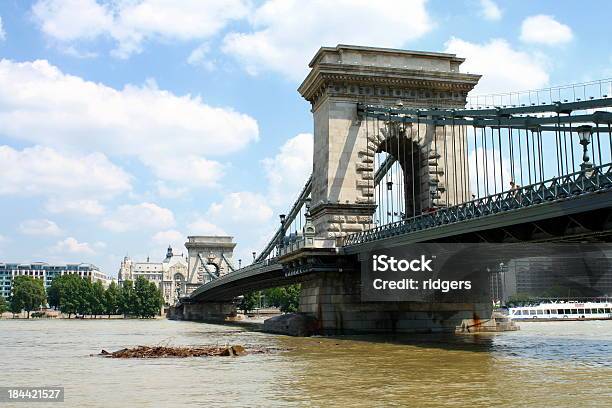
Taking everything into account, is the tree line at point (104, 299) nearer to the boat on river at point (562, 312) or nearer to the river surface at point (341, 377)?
the boat on river at point (562, 312)

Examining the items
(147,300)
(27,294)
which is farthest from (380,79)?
(27,294)

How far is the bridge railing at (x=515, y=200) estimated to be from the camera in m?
23.4

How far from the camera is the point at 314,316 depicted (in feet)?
145

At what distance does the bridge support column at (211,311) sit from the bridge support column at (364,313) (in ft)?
229

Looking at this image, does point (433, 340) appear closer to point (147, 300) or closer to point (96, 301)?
point (147, 300)

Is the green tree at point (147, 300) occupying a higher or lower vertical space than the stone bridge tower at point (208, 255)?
lower

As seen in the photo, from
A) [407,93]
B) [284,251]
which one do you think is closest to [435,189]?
[407,93]

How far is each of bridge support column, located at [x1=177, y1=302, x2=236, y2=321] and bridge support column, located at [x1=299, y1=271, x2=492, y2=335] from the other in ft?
229

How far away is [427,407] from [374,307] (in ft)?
92.9

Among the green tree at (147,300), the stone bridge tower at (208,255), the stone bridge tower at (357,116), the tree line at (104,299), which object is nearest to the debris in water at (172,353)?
the stone bridge tower at (357,116)

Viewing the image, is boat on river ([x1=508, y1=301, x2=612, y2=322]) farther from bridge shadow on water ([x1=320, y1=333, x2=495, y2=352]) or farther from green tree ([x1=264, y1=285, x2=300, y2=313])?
green tree ([x1=264, y1=285, x2=300, y2=313])

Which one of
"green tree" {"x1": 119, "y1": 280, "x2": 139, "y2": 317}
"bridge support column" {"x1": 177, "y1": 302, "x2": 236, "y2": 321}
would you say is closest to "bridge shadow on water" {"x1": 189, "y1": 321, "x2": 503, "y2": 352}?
"bridge support column" {"x1": 177, "y1": 302, "x2": 236, "y2": 321}

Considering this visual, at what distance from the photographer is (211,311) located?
113 meters

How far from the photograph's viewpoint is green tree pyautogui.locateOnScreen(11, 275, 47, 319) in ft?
519
